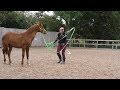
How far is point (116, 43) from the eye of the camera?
1298 inches

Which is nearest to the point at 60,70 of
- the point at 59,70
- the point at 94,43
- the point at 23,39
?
the point at 59,70

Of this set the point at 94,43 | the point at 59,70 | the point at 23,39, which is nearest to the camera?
the point at 59,70

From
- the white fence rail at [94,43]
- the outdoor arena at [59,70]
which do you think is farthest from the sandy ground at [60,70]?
the white fence rail at [94,43]

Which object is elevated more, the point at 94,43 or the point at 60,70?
the point at 60,70

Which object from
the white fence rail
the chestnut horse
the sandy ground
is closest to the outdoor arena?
the sandy ground

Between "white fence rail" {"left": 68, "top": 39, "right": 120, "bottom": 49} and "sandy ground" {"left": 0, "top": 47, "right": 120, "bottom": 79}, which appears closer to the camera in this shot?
"sandy ground" {"left": 0, "top": 47, "right": 120, "bottom": 79}

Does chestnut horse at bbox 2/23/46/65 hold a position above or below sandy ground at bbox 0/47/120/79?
above

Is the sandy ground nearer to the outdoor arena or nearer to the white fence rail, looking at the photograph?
the outdoor arena

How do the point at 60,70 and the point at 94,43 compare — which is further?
the point at 94,43

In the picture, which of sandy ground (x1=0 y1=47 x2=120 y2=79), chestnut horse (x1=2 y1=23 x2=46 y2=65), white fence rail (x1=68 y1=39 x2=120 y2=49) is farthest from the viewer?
white fence rail (x1=68 y1=39 x2=120 y2=49)

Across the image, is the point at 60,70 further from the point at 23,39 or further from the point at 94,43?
the point at 94,43
